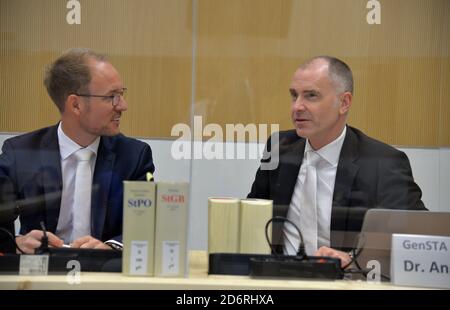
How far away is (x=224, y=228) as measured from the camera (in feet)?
7.91

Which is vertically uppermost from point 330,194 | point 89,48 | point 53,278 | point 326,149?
point 89,48

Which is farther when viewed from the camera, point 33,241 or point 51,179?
point 51,179

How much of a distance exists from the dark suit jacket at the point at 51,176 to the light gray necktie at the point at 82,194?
0.07 feet

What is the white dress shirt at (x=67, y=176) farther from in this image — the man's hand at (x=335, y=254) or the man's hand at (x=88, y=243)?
the man's hand at (x=335, y=254)

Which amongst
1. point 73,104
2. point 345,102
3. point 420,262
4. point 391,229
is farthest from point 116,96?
point 420,262

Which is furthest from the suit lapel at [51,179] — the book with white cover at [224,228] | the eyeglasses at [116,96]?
the book with white cover at [224,228]

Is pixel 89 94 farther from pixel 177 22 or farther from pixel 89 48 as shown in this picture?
pixel 177 22

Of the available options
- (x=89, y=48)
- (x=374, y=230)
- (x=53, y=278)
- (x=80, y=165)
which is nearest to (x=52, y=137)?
(x=80, y=165)

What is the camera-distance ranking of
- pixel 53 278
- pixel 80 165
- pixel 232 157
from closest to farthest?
pixel 53 278, pixel 80 165, pixel 232 157

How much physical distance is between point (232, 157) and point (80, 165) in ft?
2.06

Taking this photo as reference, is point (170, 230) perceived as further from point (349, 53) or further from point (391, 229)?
point (349, 53)

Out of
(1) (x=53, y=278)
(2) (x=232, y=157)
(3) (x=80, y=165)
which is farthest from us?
(2) (x=232, y=157)

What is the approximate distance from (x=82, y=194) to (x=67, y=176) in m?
0.09

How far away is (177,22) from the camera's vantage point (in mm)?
2914
